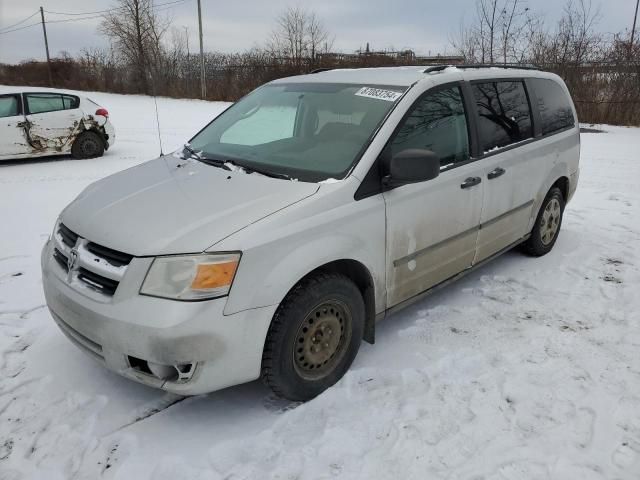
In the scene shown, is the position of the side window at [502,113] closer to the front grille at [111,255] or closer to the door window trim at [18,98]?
the front grille at [111,255]

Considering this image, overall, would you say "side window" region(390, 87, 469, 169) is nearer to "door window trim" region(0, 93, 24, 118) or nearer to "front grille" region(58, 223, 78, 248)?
"front grille" region(58, 223, 78, 248)

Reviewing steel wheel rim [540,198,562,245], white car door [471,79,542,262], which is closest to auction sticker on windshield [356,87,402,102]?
white car door [471,79,542,262]

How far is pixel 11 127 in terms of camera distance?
30.9 feet

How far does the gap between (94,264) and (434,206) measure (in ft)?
6.85

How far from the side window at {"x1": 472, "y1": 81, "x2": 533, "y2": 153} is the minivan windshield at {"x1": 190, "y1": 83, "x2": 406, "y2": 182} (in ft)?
2.98

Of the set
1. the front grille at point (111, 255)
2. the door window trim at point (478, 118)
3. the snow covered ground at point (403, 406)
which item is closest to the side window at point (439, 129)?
the door window trim at point (478, 118)

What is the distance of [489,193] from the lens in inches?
152

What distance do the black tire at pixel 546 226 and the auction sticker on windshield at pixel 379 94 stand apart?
90.0 inches

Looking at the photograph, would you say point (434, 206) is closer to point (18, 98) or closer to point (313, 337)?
point (313, 337)

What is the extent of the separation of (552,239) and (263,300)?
3.82 meters

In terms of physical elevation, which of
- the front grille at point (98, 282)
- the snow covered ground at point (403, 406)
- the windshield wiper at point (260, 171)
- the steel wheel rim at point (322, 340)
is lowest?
the snow covered ground at point (403, 406)

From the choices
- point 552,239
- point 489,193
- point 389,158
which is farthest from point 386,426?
point 552,239

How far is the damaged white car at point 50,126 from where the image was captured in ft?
31.1

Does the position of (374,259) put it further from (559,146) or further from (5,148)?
(5,148)
